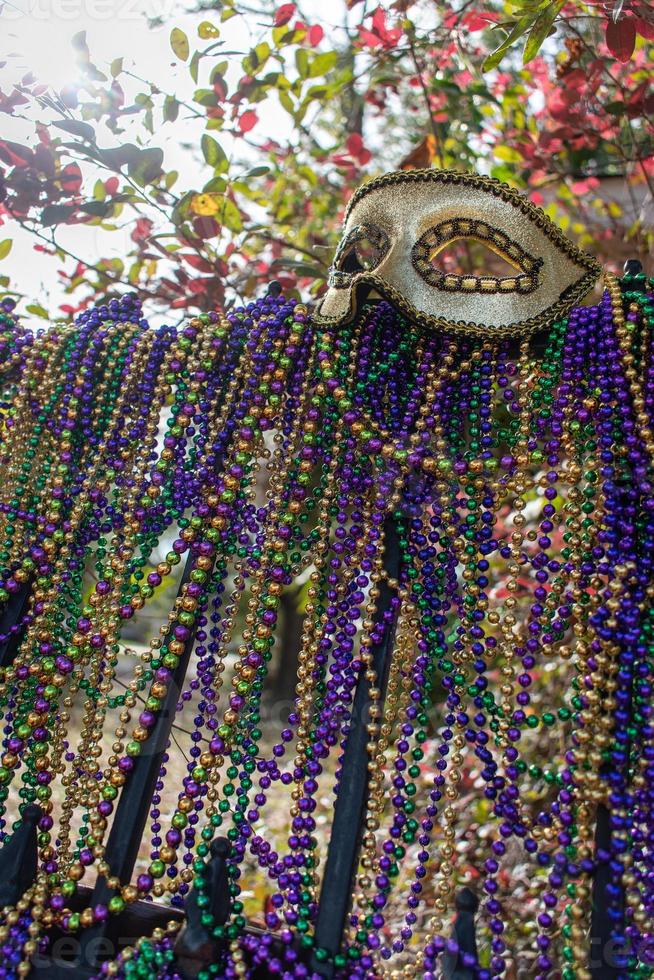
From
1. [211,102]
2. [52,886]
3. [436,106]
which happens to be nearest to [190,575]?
[52,886]

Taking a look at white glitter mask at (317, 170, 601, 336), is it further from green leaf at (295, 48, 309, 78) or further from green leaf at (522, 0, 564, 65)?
green leaf at (295, 48, 309, 78)

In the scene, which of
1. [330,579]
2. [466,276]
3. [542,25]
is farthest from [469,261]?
[330,579]

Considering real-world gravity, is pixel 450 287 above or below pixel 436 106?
below

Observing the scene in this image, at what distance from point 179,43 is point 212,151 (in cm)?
27

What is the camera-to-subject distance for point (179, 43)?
1680 millimetres

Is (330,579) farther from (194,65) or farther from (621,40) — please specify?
(194,65)

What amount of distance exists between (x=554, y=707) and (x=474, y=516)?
105cm

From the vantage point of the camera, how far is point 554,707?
6.44 ft

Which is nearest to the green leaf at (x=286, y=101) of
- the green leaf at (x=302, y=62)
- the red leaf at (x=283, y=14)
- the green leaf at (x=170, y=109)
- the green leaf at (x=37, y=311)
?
the green leaf at (x=302, y=62)

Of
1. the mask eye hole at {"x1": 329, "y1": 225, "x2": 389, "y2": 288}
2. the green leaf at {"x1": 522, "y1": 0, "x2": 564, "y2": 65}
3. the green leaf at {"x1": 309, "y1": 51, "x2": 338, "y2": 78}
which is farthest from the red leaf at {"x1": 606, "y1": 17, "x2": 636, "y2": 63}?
the green leaf at {"x1": 309, "y1": 51, "x2": 338, "y2": 78}

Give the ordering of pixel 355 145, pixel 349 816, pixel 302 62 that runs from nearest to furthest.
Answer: pixel 349 816 < pixel 302 62 < pixel 355 145

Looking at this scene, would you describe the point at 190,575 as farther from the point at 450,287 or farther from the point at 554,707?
the point at 554,707

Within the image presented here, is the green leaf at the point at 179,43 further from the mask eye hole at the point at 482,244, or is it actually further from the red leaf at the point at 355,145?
the mask eye hole at the point at 482,244

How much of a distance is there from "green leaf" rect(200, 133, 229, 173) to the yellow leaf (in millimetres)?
67
